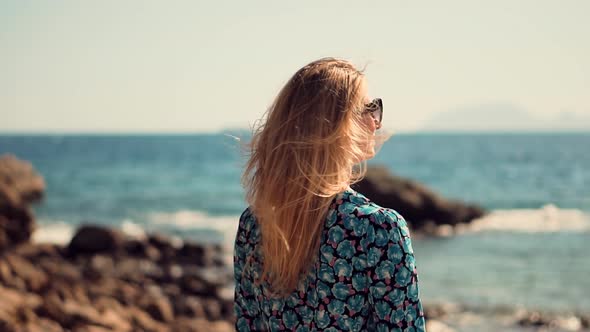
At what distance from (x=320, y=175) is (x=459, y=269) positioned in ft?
43.6

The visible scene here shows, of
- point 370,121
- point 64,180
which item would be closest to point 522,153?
point 64,180

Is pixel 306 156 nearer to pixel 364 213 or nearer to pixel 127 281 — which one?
pixel 364 213

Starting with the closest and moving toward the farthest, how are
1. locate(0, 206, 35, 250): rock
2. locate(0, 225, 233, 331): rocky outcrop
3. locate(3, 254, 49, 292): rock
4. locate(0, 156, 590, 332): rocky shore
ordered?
1. locate(0, 225, 233, 331): rocky outcrop
2. locate(0, 156, 590, 332): rocky shore
3. locate(3, 254, 49, 292): rock
4. locate(0, 206, 35, 250): rock

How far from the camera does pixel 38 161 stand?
64688 millimetres

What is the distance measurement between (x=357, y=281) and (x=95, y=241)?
15.0 m

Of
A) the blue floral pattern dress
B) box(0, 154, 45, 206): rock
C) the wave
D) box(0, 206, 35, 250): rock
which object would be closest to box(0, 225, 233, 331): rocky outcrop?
box(0, 206, 35, 250): rock

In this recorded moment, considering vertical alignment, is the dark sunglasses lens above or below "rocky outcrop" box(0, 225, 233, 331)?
above

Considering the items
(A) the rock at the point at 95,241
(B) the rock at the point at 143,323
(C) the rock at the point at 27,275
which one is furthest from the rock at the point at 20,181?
(B) the rock at the point at 143,323

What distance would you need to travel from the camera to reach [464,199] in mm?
32375

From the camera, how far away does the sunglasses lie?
7.80 feet

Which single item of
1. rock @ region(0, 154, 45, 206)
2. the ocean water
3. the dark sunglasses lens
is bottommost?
the ocean water

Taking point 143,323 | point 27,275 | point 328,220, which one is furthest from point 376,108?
point 27,275

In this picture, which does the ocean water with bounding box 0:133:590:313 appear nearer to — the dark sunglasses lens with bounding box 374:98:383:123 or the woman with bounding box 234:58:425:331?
the woman with bounding box 234:58:425:331

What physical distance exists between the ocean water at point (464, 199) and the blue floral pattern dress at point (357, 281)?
1.73 ft
